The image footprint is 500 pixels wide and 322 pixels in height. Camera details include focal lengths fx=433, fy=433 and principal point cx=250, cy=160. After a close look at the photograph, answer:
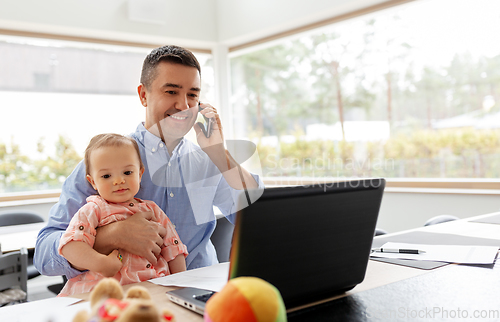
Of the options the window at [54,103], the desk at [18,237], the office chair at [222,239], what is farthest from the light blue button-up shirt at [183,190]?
the window at [54,103]

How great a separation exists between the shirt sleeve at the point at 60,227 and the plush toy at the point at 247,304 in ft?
2.85

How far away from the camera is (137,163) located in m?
1.44

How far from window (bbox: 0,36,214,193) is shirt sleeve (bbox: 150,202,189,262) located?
8.89 feet

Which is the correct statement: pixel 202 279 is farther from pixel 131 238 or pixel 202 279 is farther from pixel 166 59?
pixel 166 59

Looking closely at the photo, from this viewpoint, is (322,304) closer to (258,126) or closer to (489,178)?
(489,178)

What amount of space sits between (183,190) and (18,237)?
149cm

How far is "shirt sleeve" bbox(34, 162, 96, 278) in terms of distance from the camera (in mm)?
1290

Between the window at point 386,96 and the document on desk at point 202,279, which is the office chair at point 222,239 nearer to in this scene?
the document on desk at point 202,279

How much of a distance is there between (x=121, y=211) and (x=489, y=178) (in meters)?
3.05

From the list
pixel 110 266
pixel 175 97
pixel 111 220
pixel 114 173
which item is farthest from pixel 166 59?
pixel 110 266

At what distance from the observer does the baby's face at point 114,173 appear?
137 cm

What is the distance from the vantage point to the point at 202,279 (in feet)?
3.36

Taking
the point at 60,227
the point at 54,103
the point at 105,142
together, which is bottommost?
the point at 60,227

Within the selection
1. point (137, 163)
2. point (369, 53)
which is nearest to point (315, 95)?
point (369, 53)
